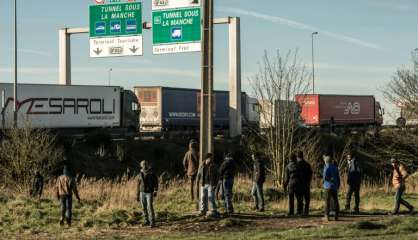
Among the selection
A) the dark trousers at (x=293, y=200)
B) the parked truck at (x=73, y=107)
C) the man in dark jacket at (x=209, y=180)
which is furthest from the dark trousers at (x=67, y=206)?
the parked truck at (x=73, y=107)

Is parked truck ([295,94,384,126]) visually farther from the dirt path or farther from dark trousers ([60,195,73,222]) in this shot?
dark trousers ([60,195,73,222])

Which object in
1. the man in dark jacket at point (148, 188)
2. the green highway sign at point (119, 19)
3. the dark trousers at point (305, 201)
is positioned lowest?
the dark trousers at point (305, 201)

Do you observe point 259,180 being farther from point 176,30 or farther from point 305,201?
point 176,30

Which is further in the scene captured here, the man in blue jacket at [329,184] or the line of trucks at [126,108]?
the line of trucks at [126,108]

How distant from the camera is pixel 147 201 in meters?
15.8

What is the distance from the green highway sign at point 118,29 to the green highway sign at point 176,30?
3.70 metres

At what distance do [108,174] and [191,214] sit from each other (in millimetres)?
22706

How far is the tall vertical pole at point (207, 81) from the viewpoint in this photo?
17656 millimetres

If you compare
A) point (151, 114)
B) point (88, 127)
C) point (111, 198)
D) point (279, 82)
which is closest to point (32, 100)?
point (88, 127)

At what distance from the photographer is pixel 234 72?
42281 millimetres

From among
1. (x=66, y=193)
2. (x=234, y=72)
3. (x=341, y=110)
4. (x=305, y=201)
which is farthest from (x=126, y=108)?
(x=66, y=193)

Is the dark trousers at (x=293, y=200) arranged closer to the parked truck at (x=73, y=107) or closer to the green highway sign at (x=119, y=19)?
the green highway sign at (x=119, y=19)

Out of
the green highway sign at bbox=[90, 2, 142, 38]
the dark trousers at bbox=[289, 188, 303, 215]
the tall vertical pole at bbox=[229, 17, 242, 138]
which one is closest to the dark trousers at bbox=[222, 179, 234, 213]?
the dark trousers at bbox=[289, 188, 303, 215]

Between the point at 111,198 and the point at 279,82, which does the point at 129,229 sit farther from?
the point at 279,82
